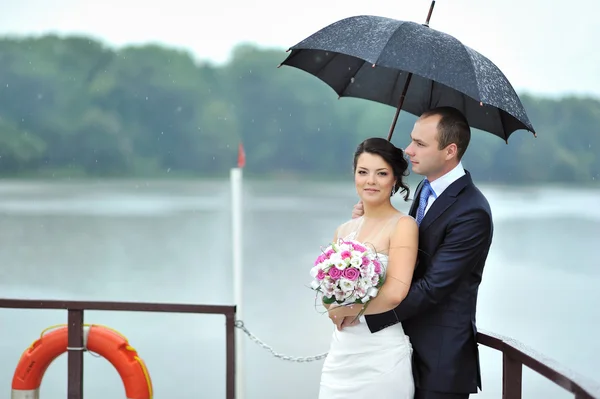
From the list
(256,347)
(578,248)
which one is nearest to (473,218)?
(256,347)

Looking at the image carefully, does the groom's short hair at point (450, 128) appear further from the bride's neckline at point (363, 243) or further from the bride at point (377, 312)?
the bride's neckline at point (363, 243)

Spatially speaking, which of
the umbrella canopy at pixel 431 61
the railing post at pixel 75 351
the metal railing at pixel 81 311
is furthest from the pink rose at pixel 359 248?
the railing post at pixel 75 351

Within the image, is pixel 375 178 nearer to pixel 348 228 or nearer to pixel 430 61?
pixel 348 228

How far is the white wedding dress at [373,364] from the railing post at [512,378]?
34 cm

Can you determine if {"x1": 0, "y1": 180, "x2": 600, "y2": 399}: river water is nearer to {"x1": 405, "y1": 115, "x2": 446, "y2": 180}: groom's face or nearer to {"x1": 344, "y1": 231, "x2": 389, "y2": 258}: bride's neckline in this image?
{"x1": 344, "y1": 231, "x2": 389, "y2": 258}: bride's neckline

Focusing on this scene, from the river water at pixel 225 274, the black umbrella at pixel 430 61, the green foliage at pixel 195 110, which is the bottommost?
the river water at pixel 225 274

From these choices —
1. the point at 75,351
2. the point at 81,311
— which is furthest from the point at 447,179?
the point at 75,351

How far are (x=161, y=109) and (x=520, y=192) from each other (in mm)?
18426

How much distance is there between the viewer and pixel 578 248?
1208 inches

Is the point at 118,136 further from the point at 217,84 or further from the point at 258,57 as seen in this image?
the point at 258,57

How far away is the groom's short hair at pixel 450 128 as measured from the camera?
261 centimetres

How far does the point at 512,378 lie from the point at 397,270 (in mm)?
595

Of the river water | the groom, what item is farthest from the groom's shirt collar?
the river water

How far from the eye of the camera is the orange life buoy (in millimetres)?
4281
